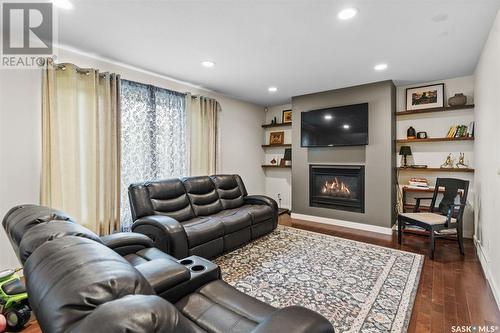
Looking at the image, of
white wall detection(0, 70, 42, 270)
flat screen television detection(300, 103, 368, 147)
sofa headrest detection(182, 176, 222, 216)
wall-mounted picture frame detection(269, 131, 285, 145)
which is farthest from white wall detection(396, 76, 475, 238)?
white wall detection(0, 70, 42, 270)

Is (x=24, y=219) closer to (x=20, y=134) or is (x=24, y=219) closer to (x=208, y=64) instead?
(x=20, y=134)

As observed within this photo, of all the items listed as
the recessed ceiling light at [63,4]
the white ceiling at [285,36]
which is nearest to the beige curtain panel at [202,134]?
the white ceiling at [285,36]

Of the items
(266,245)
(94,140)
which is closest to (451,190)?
(266,245)

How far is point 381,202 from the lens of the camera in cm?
409

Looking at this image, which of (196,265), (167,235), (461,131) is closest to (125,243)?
(167,235)

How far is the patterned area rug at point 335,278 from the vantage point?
1.96 m

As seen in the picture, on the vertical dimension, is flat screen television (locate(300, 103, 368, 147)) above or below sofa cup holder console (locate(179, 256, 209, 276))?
above

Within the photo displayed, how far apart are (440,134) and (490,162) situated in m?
1.74

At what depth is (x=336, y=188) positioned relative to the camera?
15.3ft

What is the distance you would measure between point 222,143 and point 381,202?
319cm

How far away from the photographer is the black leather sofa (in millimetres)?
2658

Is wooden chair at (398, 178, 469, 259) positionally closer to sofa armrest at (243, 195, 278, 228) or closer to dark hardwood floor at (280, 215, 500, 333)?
dark hardwood floor at (280, 215, 500, 333)

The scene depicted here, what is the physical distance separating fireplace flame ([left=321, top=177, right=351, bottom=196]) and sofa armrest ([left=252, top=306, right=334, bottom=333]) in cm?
385

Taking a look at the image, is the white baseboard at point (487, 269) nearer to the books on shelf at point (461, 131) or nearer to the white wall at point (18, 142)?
the books on shelf at point (461, 131)
